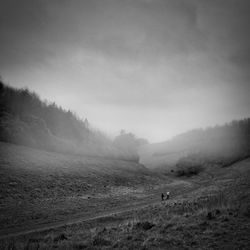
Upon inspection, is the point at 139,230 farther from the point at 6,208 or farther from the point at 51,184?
the point at 51,184

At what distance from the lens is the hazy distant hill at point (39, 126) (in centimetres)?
5322

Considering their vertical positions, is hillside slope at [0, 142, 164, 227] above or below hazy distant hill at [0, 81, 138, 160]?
below

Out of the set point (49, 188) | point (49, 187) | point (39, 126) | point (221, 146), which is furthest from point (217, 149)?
point (49, 188)

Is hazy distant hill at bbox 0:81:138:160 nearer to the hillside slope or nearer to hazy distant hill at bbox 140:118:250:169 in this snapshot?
the hillside slope

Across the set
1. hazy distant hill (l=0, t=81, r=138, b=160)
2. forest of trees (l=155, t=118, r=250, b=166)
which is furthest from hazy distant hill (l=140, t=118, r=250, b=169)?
hazy distant hill (l=0, t=81, r=138, b=160)

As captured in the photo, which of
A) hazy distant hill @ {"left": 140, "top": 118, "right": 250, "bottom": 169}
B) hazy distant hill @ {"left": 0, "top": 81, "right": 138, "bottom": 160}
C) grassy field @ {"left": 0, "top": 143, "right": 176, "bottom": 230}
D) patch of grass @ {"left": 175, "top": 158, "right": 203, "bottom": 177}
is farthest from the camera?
hazy distant hill @ {"left": 140, "top": 118, "right": 250, "bottom": 169}

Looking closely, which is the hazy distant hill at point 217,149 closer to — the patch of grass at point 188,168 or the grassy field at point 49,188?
the patch of grass at point 188,168

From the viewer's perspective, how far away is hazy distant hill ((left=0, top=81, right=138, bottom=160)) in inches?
2095

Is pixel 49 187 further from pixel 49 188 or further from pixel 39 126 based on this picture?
pixel 39 126

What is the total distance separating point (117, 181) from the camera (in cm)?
4803

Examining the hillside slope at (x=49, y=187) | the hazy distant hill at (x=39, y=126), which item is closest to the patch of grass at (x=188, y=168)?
the hazy distant hill at (x=39, y=126)

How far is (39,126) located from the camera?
58594 mm

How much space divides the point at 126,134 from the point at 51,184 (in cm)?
7253

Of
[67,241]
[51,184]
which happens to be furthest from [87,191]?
[67,241]
